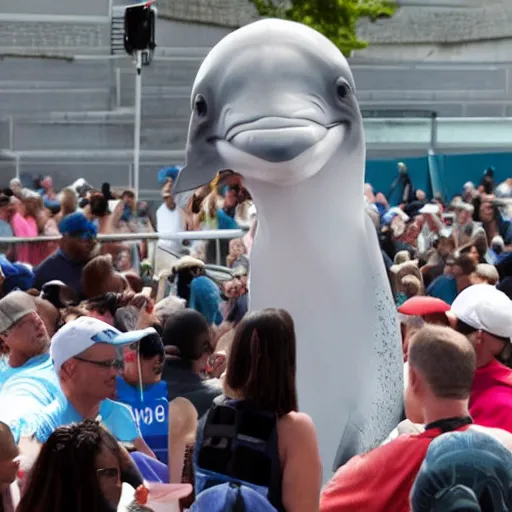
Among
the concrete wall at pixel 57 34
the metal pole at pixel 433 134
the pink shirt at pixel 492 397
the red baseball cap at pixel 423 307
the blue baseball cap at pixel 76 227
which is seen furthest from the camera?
the concrete wall at pixel 57 34

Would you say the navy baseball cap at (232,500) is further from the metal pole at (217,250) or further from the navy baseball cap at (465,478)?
the metal pole at (217,250)

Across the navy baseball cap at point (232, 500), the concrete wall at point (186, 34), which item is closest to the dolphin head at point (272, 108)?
the navy baseball cap at point (232, 500)

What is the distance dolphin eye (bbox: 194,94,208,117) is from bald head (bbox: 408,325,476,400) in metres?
1.93

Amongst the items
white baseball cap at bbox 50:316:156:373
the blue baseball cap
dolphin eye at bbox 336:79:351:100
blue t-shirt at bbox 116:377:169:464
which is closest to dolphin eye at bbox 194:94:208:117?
dolphin eye at bbox 336:79:351:100

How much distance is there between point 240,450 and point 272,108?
1.85 m

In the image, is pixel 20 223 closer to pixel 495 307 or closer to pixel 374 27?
pixel 495 307

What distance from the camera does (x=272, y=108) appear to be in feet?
18.4

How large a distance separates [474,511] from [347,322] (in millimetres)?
2731

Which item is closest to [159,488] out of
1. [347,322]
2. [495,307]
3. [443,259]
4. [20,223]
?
[347,322]

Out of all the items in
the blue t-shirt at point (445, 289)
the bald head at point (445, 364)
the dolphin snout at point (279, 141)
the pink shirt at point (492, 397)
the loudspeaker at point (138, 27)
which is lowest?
the blue t-shirt at point (445, 289)

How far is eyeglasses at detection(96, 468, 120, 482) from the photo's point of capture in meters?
3.76

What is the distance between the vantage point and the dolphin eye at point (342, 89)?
19.2 feet

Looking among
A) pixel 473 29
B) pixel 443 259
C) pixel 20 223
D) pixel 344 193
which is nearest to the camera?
pixel 344 193

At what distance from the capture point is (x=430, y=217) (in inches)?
517
